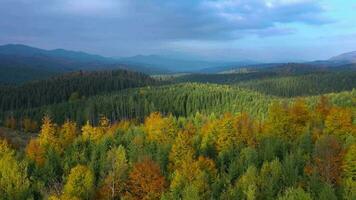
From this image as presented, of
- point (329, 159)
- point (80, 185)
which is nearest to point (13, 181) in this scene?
point (80, 185)

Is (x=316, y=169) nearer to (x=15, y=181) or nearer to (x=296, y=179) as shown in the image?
(x=296, y=179)

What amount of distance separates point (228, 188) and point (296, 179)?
11079 mm

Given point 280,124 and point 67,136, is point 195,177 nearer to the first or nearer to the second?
point 280,124

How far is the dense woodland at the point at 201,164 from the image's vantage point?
64.6 m

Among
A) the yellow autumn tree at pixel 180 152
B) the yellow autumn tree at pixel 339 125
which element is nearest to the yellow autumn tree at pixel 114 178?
the yellow autumn tree at pixel 180 152

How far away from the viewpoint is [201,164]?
75.9m

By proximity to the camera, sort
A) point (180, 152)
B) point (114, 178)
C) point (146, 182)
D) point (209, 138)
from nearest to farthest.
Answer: point (146, 182) → point (114, 178) → point (180, 152) → point (209, 138)

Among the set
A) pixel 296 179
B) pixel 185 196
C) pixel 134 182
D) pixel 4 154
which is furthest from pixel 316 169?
pixel 4 154

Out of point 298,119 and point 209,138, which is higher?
point 298,119

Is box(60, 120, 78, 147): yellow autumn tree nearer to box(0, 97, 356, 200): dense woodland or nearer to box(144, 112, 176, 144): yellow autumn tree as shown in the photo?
box(0, 97, 356, 200): dense woodland

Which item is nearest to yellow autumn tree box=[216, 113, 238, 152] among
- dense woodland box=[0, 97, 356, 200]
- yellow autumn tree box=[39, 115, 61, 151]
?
dense woodland box=[0, 97, 356, 200]

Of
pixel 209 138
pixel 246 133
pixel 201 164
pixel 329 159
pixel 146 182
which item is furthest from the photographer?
pixel 246 133

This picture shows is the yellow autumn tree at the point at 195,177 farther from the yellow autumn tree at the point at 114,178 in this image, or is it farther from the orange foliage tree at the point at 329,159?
the orange foliage tree at the point at 329,159

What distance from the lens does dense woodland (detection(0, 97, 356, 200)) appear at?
64562 mm
